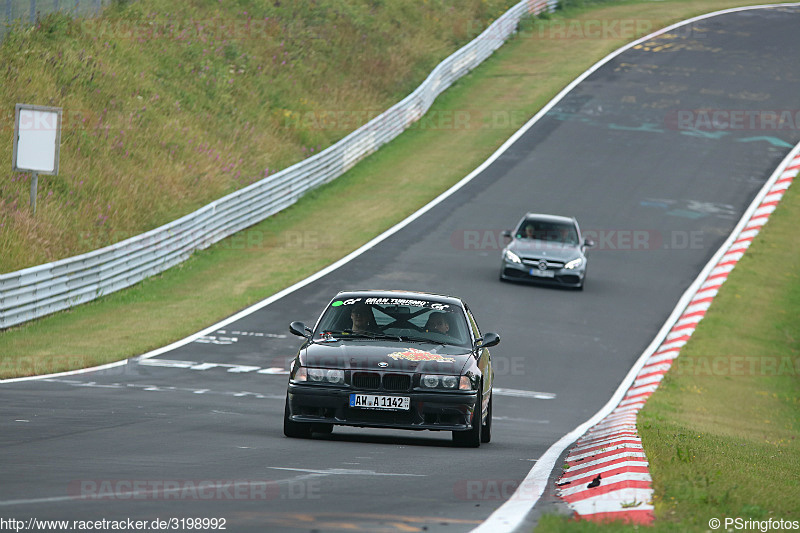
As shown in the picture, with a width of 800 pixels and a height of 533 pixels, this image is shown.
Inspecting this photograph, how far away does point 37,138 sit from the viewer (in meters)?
24.6

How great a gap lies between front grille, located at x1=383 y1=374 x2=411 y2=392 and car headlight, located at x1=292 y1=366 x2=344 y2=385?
15.6 inches

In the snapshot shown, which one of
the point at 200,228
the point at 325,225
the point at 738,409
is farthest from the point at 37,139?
the point at 738,409

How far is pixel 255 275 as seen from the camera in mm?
27578

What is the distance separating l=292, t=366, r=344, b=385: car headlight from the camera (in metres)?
11.3

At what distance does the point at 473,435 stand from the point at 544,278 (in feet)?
52.3

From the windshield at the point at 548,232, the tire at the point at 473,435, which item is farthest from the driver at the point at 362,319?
the windshield at the point at 548,232

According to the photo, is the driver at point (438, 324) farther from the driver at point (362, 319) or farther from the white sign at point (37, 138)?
the white sign at point (37, 138)

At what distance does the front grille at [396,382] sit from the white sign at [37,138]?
49.2 ft

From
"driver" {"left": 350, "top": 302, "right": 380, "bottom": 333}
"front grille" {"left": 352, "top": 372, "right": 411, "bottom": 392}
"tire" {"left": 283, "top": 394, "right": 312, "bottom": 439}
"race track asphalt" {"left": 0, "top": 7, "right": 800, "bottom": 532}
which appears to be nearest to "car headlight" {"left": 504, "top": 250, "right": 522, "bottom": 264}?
"race track asphalt" {"left": 0, "top": 7, "right": 800, "bottom": 532}

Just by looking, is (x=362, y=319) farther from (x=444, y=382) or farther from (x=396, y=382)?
(x=444, y=382)

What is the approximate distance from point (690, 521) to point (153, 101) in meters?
31.8

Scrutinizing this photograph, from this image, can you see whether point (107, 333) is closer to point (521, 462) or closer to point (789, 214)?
point (521, 462)

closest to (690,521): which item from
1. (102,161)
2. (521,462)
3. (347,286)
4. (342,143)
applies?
(521,462)

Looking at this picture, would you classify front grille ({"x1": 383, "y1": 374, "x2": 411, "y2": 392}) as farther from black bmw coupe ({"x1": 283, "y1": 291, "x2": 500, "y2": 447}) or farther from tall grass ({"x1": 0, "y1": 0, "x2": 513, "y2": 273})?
tall grass ({"x1": 0, "y1": 0, "x2": 513, "y2": 273})
